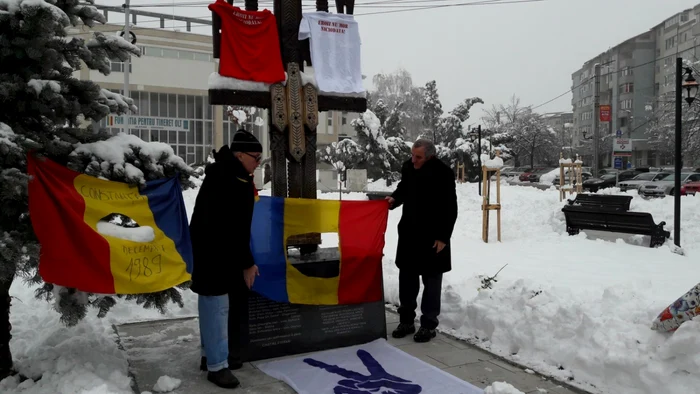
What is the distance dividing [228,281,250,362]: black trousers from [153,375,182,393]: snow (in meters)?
0.59

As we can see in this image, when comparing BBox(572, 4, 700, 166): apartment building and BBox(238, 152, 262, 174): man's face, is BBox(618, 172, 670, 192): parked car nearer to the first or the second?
BBox(238, 152, 262, 174): man's face

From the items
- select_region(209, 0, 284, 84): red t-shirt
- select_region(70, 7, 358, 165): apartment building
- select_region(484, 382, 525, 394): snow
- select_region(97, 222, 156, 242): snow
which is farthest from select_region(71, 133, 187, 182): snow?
select_region(70, 7, 358, 165): apartment building

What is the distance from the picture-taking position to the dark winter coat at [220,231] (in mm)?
4348

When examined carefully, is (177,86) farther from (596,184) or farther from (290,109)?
(290,109)

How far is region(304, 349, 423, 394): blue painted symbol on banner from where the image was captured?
4262mm

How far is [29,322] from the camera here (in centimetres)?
552

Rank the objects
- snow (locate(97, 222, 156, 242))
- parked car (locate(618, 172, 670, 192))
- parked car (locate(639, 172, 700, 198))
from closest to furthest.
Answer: snow (locate(97, 222, 156, 242)) < parked car (locate(639, 172, 700, 198)) < parked car (locate(618, 172, 670, 192))

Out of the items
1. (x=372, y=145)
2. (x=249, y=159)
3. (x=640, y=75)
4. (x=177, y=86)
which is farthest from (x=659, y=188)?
(x=640, y=75)

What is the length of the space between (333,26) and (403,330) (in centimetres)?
343

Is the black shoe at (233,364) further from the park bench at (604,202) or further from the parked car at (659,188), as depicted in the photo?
the parked car at (659,188)

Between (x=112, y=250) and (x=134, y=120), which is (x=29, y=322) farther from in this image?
(x=134, y=120)

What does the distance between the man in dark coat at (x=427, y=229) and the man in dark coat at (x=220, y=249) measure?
185 centimetres

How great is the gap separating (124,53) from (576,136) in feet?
319

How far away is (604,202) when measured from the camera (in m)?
13.9
